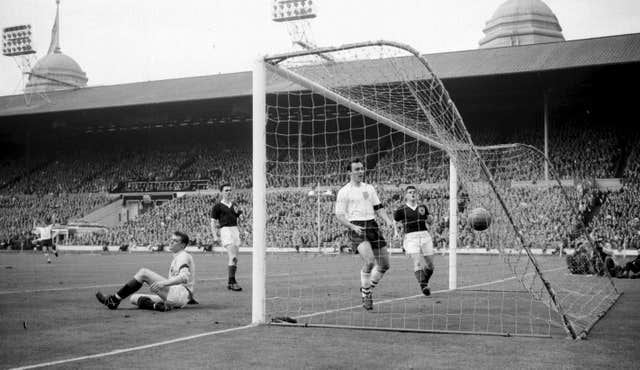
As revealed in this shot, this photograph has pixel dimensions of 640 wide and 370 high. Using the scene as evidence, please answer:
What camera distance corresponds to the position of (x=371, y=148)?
42781mm

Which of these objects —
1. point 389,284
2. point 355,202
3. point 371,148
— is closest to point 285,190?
point 371,148

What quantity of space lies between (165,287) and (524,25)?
68.7 meters

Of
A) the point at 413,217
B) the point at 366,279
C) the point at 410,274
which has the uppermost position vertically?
the point at 413,217

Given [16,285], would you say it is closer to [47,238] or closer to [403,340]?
[403,340]

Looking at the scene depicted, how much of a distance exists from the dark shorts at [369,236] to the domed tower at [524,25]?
65.1 m

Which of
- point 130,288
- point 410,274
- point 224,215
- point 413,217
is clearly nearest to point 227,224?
point 224,215

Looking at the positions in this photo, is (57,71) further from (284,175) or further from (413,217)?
(413,217)

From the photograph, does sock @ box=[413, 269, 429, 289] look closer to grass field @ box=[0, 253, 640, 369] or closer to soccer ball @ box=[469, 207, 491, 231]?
grass field @ box=[0, 253, 640, 369]

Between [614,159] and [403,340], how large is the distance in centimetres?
3501

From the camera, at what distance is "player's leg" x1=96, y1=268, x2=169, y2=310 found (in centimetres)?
968

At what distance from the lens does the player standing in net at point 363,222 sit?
32.8 feet

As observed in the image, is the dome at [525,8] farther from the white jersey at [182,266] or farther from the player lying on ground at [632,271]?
the white jersey at [182,266]

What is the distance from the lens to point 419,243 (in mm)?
12641

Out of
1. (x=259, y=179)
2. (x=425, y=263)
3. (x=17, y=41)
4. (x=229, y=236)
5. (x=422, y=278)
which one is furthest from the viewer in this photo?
(x=17, y=41)
